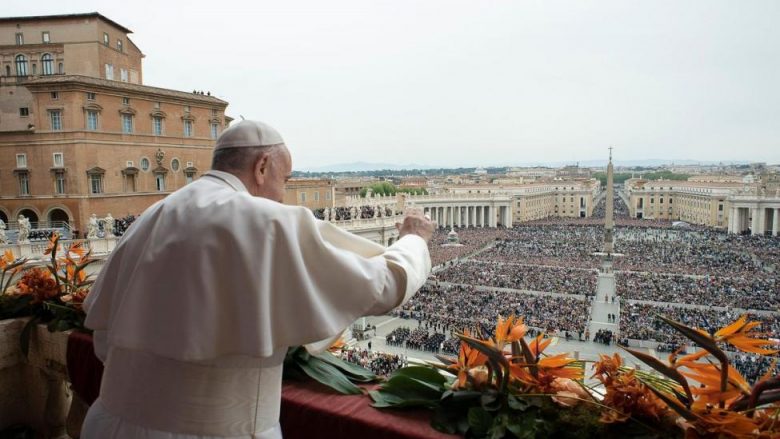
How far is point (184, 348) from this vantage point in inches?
56.8

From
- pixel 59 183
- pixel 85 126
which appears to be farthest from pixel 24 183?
pixel 85 126

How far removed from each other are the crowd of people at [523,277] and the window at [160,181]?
1505 centimetres

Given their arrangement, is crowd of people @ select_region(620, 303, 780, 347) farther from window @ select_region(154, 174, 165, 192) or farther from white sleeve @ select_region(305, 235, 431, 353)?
white sleeve @ select_region(305, 235, 431, 353)

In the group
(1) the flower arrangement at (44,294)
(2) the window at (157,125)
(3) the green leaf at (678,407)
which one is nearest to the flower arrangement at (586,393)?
(3) the green leaf at (678,407)

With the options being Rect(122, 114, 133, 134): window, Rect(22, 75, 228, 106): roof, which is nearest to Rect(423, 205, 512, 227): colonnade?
Rect(22, 75, 228, 106): roof

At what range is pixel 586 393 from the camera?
188 centimetres

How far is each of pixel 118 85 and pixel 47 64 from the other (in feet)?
11.2

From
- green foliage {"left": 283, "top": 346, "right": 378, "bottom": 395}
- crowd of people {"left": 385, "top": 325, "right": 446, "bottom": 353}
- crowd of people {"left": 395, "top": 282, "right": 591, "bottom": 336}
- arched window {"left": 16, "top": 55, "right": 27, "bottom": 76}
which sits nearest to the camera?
green foliage {"left": 283, "top": 346, "right": 378, "bottom": 395}

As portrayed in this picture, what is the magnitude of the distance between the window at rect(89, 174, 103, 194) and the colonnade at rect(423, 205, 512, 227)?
157 feet

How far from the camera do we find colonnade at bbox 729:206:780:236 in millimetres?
58344

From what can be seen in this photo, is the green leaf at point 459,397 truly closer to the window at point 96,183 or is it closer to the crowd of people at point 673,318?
the crowd of people at point 673,318

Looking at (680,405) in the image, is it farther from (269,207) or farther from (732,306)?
(732,306)

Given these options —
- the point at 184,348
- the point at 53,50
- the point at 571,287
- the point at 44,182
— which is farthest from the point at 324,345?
the point at 571,287

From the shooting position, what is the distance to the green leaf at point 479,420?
1.83m
